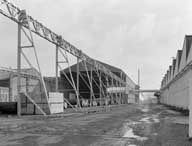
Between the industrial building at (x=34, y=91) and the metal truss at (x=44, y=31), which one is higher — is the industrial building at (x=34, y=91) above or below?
below

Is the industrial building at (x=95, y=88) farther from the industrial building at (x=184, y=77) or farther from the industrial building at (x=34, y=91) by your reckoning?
the industrial building at (x=184, y=77)

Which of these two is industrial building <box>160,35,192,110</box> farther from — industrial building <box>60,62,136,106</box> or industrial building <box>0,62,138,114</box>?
industrial building <box>60,62,136,106</box>

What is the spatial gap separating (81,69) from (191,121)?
49268 mm

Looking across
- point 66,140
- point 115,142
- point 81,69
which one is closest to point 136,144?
point 115,142

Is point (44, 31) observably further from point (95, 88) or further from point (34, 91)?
point (95, 88)

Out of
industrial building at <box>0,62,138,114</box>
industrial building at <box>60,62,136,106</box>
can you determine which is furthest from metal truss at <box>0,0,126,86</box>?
industrial building at <box>60,62,136,106</box>

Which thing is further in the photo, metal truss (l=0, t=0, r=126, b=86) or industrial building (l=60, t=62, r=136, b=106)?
industrial building (l=60, t=62, r=136, b=106)

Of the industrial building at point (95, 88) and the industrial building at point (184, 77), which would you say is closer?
the industrial building at point (184, 77)

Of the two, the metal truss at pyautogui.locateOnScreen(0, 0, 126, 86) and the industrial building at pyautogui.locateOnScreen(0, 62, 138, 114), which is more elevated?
the metal truss at pyautogui.locateOnScreen(0, 0, 126, 86)

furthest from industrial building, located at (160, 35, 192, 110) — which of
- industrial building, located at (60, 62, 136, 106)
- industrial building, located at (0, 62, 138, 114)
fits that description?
industrial building, located at (60, 62, 136, 106)

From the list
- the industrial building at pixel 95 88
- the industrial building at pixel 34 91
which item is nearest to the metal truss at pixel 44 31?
the industrial building at pixel 34 91

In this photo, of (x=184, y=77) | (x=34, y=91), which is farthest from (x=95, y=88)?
(x=184, y=77)

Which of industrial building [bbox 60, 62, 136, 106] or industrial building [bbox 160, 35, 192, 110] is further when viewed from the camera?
industrial building [bbox 60, 62, 136, 106]

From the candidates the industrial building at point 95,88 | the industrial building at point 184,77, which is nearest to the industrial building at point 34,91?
the industrial building at point 95,88
